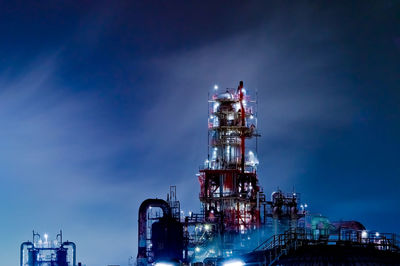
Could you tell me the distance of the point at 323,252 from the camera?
44719mm

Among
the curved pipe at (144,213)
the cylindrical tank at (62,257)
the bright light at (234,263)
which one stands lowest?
the cylindrical tank at (62,257)

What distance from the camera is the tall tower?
83.1 m

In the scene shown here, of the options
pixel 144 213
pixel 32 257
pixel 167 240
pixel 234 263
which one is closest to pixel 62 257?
pixel 32 257

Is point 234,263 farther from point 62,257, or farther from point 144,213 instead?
point 62,257

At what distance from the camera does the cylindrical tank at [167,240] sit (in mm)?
66438

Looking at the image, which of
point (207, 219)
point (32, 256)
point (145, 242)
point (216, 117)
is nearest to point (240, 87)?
point (216, 117)

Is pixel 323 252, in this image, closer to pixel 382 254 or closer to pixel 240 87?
pixel 382 254

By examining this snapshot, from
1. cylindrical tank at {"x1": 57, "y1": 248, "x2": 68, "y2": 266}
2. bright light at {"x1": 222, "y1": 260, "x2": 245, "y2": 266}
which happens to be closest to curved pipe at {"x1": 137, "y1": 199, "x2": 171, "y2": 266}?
bright light at {"x1": 222, "y1": 260, "x2": 245, "y2": 266}

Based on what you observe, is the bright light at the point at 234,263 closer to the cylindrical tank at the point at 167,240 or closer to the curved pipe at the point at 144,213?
the cylindrical tank at the point at 167,240

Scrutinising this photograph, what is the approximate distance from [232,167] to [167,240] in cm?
2587

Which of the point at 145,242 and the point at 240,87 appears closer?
the point at 145,242

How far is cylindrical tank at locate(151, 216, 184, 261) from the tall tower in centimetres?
1334

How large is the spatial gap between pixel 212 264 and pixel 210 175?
88.4ft

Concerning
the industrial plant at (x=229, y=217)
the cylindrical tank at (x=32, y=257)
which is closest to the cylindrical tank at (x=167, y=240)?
the industrial plant at (x=229, y=217)
